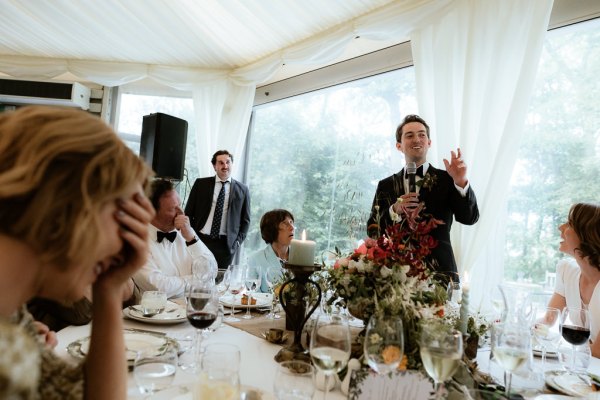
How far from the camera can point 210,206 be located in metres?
4.32

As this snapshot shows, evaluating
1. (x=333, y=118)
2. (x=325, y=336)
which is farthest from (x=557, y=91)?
(x=325, y=336)

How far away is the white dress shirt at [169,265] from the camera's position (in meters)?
1.99

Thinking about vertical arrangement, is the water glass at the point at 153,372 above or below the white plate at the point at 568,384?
above

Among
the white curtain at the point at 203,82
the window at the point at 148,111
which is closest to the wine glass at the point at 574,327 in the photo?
the white curtain at the point at 203,82

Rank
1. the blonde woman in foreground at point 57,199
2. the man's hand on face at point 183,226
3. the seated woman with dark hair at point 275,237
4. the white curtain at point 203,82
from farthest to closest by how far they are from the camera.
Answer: the white curtain at point 203,82 → the seated woman with dark hair at point 275,237 → the man's hand on face at point 183,226 → the blonde woman in foreground at point 57,199

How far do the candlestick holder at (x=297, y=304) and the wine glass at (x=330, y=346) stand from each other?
0.31 meters

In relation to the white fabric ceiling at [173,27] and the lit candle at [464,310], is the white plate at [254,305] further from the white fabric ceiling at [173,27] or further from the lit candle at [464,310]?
the white fabric ceiling at [173,27]

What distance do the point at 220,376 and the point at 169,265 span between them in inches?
69.4

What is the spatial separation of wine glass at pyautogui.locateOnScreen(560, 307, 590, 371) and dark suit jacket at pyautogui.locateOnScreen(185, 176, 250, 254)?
129 inches

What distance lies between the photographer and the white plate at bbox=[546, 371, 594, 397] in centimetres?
118

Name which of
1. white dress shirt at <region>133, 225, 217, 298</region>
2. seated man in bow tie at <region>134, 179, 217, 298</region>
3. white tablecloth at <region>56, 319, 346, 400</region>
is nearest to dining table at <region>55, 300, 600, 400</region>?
white tablecloth at <region>56, 319, 346, 400</region>

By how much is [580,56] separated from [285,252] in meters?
2.31

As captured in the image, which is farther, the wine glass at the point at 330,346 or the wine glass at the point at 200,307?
the wine glass at the point at 200,307

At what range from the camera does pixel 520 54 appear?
8.66 ft
